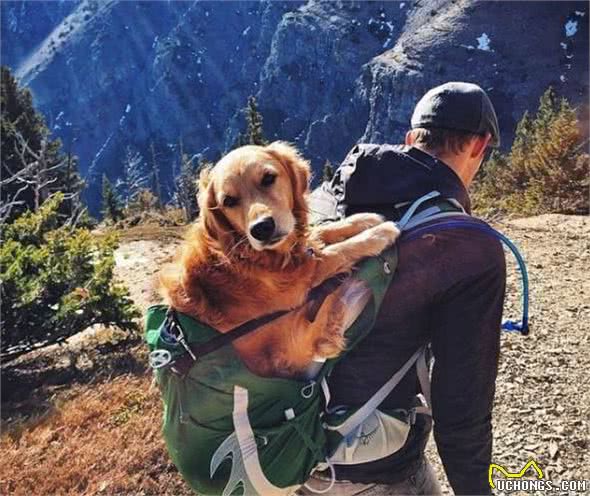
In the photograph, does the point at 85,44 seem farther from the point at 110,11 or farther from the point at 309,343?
the point at 309,343

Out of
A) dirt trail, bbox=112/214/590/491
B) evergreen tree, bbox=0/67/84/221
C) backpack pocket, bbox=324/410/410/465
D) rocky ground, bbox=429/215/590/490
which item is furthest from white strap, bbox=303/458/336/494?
evergreen tree, bbox=0/67/84/221

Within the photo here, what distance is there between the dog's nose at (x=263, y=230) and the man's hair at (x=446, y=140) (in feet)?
2.22

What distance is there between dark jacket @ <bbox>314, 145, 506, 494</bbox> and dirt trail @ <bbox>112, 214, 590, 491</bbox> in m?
1.27

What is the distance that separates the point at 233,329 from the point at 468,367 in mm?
808

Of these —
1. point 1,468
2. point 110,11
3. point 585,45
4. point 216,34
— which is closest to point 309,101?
point 216,34

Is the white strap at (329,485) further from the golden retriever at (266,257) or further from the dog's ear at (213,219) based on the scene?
the dog's ear at (213,219)

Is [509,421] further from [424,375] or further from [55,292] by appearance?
[55,292]

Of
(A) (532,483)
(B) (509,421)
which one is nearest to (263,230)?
(A) (532,483)

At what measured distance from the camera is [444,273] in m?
1.67

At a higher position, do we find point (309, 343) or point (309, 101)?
point (309, 343)

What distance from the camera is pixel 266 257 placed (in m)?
2.09

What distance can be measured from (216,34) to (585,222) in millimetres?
140197

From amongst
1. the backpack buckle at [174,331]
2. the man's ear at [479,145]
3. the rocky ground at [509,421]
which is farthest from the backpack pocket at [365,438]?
the rocky ground at [509,421]

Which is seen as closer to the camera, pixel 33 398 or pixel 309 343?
pixel 309 343
